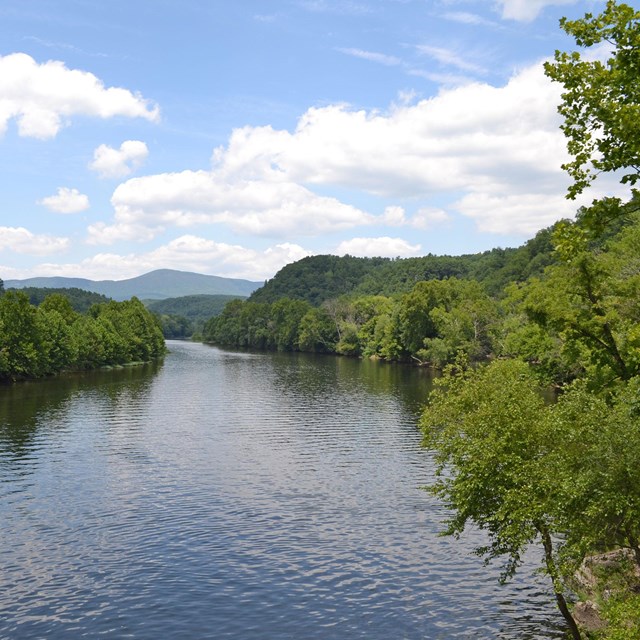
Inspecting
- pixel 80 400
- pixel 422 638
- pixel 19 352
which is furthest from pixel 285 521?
pixel 19 352

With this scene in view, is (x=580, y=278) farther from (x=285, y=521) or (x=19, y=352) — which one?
(x=19, y=352)

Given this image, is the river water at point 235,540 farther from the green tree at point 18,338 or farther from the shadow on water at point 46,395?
the green tree at point 18,338

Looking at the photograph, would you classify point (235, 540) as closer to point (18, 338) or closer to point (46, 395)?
point (46, 395)

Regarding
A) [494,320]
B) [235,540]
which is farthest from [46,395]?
[494,320]

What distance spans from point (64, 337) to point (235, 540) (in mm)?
89738

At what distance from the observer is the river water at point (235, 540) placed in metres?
24.6

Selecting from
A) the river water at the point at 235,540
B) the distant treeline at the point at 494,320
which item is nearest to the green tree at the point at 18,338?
the river water at the point at 235,540

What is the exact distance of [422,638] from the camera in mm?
23391

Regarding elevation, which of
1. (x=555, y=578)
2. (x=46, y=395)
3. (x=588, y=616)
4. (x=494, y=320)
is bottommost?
(x=588, y=616)

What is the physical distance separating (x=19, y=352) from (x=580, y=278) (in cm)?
8501

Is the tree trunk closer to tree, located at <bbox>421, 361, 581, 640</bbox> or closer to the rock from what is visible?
tree, located at <bbox>421, 361, 581, 640</bbox>

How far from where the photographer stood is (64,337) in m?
112

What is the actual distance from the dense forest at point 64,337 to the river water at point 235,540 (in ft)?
116

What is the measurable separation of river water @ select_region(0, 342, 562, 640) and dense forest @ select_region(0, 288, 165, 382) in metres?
35.3
